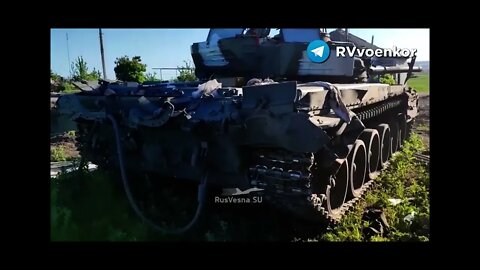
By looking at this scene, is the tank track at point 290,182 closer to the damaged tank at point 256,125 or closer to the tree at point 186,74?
the damaged tank at point 256,125

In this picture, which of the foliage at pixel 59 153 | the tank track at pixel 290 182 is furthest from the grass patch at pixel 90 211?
the tank track at pixel 290 182

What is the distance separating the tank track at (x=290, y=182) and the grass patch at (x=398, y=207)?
0.43m

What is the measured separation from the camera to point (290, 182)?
3764 mm

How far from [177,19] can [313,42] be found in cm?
158

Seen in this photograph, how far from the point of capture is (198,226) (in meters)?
4.48

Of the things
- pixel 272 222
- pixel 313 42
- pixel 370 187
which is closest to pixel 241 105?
pixel 272 222

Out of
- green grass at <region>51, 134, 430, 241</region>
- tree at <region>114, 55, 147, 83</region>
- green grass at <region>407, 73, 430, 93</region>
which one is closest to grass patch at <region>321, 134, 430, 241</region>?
green grass at <region>51, 134, 430, 241</region>

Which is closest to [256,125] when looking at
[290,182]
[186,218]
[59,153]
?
[290,182]

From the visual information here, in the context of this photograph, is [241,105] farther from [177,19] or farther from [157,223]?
[157,223]

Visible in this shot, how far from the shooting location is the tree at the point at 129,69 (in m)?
4.88

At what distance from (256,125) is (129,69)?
2.05 meters

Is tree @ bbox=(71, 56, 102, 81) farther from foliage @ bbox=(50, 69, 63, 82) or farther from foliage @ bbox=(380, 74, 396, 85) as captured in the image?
foliage @ bbox=(380, 74, 396, 85)

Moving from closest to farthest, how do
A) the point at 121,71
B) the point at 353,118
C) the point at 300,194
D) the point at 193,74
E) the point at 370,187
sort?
the point at 300,194 → the point at 353,118 → the point at 121,71 → the point at 370,187 → the point at 193,74
